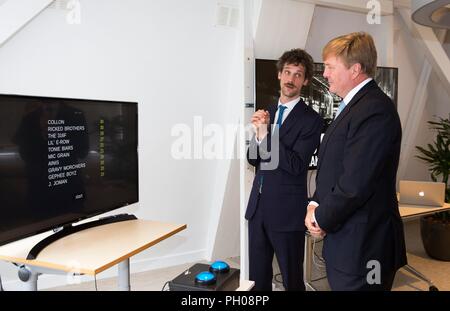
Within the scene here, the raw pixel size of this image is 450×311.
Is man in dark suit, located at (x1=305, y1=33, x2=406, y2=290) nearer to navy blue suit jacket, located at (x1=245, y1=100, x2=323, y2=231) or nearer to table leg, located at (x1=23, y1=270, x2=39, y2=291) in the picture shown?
navy blue suit jacket, located at (x1=245, y1=100, x2=323, y2=231)

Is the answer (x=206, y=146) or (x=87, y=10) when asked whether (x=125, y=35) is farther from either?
(x=206, y=146)

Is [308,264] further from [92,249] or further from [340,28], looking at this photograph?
[340,28]

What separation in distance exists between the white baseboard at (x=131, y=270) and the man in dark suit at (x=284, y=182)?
1486 millimetres

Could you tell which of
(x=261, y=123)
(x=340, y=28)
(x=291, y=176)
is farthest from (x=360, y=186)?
(x=340, y=28)

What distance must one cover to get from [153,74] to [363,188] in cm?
239

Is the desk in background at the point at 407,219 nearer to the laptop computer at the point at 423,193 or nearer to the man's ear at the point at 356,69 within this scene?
the laptop computer at the point at 423,193

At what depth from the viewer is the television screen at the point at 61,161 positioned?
1.51 m

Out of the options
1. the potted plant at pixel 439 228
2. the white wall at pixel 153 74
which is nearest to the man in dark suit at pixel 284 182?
the white wall at pixel 153 74

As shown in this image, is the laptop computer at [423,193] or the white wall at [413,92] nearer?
the laptop computer at [423,193]

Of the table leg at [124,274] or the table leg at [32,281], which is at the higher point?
the table leg at [32,281]

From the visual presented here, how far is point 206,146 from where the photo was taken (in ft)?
12.3

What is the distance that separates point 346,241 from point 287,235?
708 millimetres

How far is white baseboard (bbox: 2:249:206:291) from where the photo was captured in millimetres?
3014
